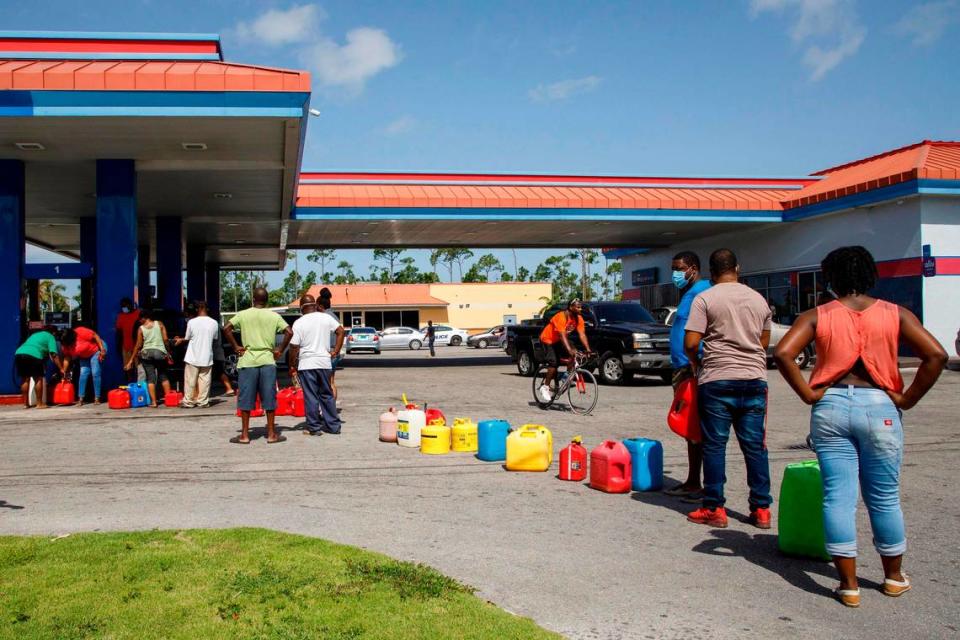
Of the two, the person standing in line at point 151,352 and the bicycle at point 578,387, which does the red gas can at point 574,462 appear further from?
the person standing in line at point 151,352

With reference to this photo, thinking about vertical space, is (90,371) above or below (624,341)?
below

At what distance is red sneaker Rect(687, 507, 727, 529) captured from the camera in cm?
610

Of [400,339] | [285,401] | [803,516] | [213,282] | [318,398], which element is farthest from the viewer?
[400,339]

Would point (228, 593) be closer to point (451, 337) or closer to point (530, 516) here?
point (530, 516)

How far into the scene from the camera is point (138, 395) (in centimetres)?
1431

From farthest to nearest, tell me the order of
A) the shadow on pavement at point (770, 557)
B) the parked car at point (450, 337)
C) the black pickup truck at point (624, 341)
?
the parked car at point (450, 337) < the black pickup truck at point (624, 341) < the shadow on pavement at point (770, 557)

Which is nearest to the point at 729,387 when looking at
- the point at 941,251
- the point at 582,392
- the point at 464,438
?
the point at 464,438

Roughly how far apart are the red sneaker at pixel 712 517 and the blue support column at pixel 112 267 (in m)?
12.3

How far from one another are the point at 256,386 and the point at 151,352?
190 inches

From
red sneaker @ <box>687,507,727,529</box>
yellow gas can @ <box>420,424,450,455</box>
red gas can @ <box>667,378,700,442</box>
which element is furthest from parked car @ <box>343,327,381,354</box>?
red sneaker @ <box>687,507,727,529</box>

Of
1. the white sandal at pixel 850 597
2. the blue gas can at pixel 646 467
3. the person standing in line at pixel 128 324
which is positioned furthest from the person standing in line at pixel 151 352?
the white sandal at pixel 850 597

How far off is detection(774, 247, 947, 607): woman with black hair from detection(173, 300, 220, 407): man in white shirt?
10924 mm

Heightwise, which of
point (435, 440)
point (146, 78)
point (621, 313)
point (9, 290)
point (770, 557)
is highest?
point (146, 78)

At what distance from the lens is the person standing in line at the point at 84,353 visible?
47.5 feet
